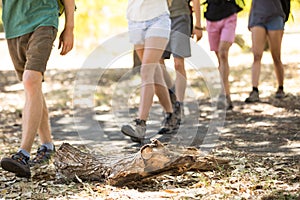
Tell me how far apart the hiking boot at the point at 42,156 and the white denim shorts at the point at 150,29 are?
1.53m

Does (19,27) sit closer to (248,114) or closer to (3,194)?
(3,194)

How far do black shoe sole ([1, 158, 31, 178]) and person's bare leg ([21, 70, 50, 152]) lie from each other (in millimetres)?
230

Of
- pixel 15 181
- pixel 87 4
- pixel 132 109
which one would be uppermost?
pixel 87 4

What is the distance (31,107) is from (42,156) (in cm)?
57

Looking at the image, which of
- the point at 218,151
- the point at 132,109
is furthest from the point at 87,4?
the point at 218,151

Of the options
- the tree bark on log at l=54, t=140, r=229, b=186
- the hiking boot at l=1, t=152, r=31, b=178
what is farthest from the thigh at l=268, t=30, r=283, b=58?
the hiking boot at l=1, t=152, r=31, b=178

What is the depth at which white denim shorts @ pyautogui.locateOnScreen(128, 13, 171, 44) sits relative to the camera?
668 centimetres

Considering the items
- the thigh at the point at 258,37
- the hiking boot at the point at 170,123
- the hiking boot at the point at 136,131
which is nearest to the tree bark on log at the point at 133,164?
the hiking boot at the point at 136,131

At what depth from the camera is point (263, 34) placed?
9.43 metres

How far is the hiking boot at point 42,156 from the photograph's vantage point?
18.9 ft

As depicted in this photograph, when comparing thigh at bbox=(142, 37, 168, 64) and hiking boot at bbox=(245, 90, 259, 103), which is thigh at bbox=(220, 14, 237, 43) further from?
thigh at bbox=(142, 37, 168, 64)

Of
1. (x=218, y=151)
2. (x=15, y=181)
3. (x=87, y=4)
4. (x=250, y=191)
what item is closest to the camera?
(x=250, y=191)

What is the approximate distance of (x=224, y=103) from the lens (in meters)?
9.62

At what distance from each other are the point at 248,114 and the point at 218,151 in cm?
251
